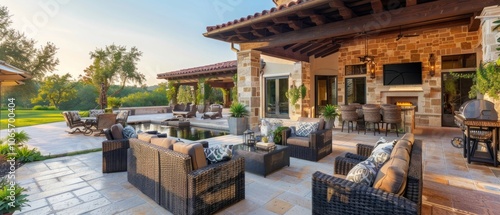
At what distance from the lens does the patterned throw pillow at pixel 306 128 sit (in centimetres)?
476

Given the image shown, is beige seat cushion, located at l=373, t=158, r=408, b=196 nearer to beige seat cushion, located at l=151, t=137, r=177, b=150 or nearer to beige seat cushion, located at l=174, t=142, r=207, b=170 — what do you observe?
beige seat cushion, located at l=174, t=142, r=207, b=170

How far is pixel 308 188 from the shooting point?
3.07 meters

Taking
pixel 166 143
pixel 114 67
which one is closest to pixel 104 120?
pixel 166 143

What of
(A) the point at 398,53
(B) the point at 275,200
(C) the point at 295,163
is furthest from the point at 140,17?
(A) the point at 398,53

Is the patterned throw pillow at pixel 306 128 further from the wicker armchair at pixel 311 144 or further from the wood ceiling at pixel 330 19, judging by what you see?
the wood ceiling at pixel 330 19

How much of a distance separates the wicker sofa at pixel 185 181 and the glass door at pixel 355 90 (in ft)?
27.8

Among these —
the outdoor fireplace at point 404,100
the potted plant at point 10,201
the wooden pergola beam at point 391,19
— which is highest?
the wooden pergola beam at point 391,19

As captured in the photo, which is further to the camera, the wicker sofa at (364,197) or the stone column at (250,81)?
the stone column at (250,81)

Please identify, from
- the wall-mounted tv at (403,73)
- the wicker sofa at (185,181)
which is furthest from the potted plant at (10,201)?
the wall-mounted tv at (403,73)

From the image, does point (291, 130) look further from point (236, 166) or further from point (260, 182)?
point (236, 166)

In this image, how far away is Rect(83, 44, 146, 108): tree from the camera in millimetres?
16219

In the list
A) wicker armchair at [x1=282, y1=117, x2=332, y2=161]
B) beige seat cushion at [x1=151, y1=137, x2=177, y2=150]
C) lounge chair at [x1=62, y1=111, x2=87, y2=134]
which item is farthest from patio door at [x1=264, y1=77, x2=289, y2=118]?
beige seat cushion at [x1=151, y1=137, x2=177, y2=150]

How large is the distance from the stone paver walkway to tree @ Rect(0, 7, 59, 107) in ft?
48.1

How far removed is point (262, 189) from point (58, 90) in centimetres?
2385
